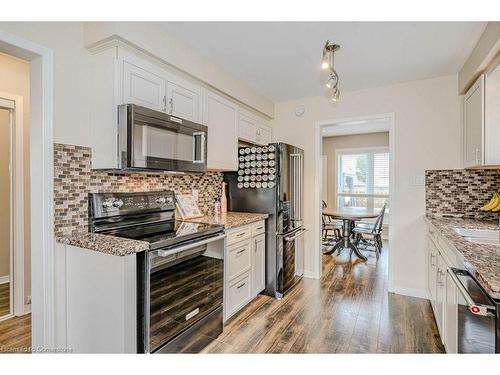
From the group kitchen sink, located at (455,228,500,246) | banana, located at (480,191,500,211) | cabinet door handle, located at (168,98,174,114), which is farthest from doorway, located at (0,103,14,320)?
banana, located at (480,191,500,211)

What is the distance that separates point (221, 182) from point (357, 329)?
199cm

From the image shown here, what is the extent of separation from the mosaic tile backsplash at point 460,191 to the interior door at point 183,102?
249 centimetres

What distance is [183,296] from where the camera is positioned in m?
1.83

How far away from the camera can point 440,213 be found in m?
2.88

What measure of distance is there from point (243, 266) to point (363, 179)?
15.0 ft

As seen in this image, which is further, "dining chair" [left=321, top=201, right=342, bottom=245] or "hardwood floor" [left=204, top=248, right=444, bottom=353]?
"dining chair" [left=321, top=201, right=342, bottom=245]

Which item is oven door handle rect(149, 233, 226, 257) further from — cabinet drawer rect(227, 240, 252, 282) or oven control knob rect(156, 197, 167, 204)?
oven control knob rect(156, 197, 167, 204)

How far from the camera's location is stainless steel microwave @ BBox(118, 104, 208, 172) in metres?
1.78

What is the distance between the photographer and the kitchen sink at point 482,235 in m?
2.11

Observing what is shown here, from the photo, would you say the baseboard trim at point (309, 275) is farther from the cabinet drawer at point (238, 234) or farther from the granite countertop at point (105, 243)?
the granite countertop at point (105, 243)

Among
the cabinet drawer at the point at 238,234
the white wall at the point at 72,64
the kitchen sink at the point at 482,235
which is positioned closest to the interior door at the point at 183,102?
the white wall at the point at 72,64

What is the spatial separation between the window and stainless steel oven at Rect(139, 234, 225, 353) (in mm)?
4854

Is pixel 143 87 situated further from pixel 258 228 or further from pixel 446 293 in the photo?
pixel 446 293
